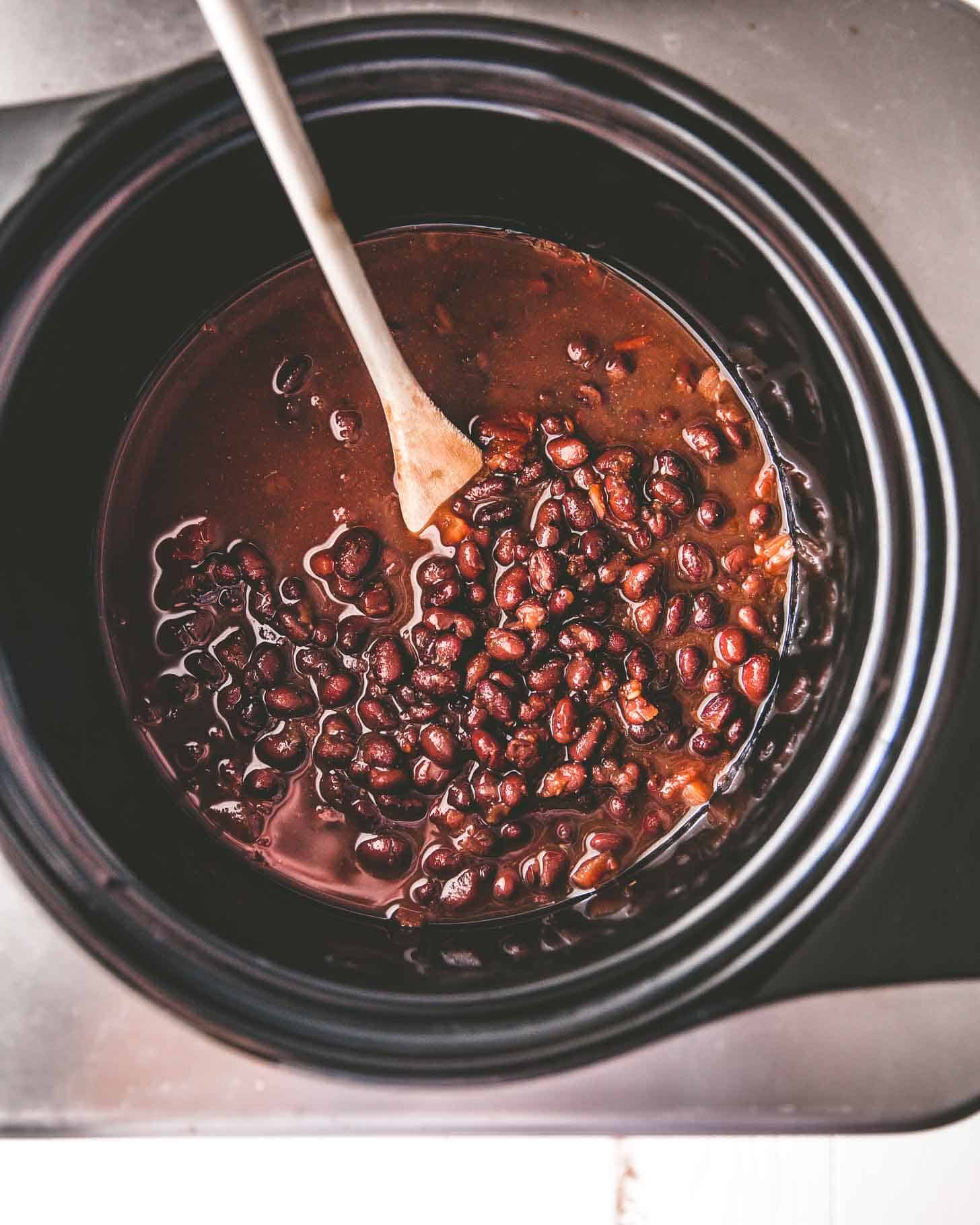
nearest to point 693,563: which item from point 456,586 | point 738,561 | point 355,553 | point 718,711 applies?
point 738,561

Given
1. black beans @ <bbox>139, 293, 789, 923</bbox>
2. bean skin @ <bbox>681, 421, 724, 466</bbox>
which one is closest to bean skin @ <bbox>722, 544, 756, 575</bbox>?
black beans @ <bbox>139, 293, 789, 923</bbox>

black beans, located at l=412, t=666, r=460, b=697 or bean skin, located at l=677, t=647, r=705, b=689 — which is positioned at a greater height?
bean skin, located at l=677, t=647, r=705, b=689

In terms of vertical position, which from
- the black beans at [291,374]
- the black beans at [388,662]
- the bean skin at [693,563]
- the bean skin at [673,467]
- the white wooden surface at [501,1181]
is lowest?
the white wooden surface at [501,1181]

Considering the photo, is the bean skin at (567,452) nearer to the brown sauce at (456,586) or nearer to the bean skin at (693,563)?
the brown sauce at (456,586)

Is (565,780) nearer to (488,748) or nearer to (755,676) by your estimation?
(488,748)

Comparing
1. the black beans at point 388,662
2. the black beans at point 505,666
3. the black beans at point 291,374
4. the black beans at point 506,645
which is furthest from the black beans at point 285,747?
the black beans at point 291,374

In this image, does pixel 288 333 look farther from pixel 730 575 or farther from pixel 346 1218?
pixel 346 1218

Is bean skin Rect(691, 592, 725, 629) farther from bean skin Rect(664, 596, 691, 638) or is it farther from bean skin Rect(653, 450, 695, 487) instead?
bean skin Rect(653, 450, 695, 487)
